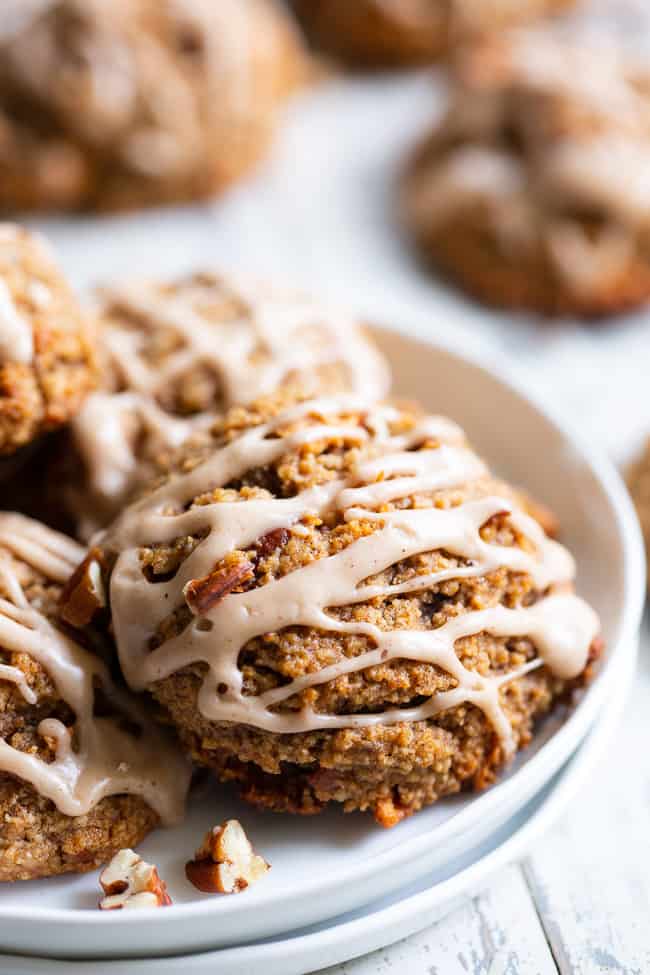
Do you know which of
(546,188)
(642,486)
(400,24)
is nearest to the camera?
(642,486)

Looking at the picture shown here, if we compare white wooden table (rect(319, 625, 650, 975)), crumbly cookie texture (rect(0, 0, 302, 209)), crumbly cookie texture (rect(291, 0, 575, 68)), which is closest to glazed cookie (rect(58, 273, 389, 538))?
white wooden table (rect(319, 625, 650, 975))

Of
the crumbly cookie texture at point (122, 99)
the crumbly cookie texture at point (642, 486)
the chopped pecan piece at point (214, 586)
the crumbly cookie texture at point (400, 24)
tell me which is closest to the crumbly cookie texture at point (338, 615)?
the chopped pecan piece at point (214, 586)

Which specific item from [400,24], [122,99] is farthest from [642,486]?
[400,24]

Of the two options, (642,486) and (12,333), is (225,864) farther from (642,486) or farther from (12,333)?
(642,486)

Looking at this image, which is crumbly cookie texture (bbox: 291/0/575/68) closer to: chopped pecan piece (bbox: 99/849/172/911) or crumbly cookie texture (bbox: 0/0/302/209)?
crumbly cookie texture (bbox: 0/0/302/209)

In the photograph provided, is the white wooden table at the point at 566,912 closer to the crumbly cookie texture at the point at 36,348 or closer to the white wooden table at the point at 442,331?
the white wooden table at the point at 442,331

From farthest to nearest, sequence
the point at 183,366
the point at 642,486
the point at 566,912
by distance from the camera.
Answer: the point at 642,486 → the point at 183,366 → the point at 566,912
